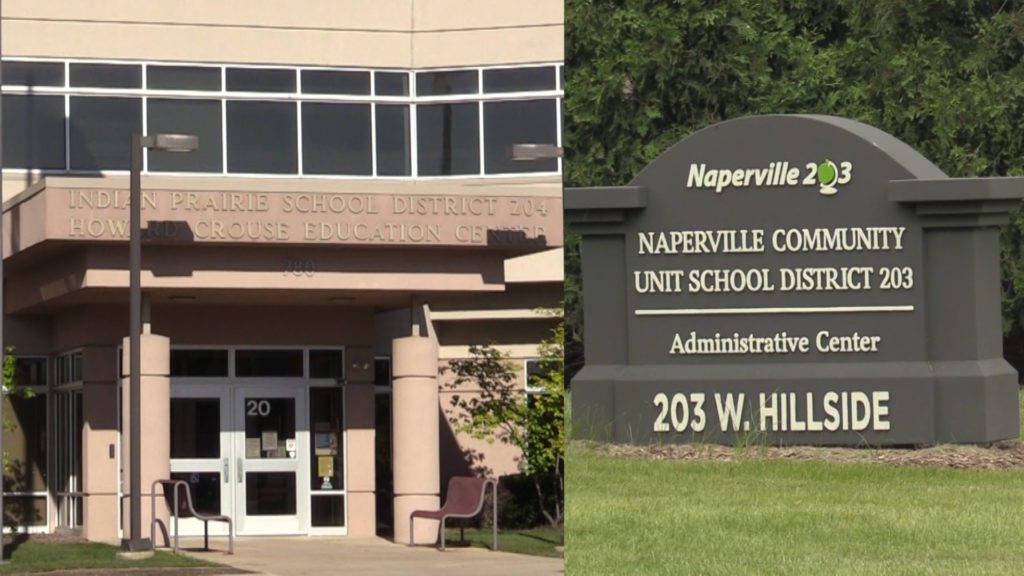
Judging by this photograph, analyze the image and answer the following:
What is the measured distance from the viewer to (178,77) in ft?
86.4

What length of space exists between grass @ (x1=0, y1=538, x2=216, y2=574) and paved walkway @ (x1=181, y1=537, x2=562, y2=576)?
1.61ft

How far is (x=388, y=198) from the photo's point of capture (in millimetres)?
23250

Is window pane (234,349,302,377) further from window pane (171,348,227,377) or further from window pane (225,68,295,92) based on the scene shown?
window pane (225,68,295,92)

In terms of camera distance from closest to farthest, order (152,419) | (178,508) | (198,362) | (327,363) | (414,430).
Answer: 1. (178,508)
2. (152,419)
3. (414,430)
4. (327,363)
5. (198,362)

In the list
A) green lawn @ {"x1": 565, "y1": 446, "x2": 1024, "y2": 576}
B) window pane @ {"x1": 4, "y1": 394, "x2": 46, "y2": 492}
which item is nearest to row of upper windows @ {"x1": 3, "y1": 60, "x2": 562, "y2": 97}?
window pane @ {"x1": 4, "y1": 394, "x2": 46, "y2": 492}

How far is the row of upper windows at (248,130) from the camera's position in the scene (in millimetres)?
19156

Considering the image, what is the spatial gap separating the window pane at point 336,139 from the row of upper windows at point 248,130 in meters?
0.02

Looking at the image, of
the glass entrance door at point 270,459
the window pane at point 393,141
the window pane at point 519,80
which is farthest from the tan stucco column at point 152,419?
the window pane at point 519,80

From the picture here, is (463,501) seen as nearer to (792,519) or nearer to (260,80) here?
(260,80)

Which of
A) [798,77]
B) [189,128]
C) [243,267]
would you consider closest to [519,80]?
[243,267]

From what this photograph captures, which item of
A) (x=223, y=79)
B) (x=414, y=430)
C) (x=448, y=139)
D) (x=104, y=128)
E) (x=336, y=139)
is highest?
(x=223, y=79)

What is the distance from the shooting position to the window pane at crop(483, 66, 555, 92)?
15.4 metres

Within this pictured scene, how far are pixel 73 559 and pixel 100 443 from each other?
14.9 ft

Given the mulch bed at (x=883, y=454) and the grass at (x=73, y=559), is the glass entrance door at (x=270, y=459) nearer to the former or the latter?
the grass at (x=73, y=559)
